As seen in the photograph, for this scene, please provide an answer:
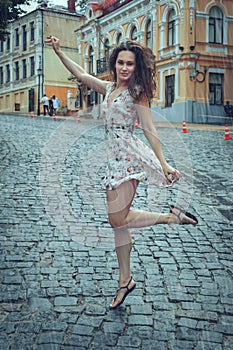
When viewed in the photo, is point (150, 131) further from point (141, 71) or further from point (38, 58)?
point (38, 58)

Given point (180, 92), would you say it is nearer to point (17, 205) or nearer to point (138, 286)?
point (17, 205)

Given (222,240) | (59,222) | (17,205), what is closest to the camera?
(222,240)

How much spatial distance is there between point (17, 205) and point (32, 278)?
280cm

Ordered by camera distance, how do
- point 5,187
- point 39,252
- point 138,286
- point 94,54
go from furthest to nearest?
point 94,54
point 5,187
point 39,252
point 138,286

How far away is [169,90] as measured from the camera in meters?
32.2

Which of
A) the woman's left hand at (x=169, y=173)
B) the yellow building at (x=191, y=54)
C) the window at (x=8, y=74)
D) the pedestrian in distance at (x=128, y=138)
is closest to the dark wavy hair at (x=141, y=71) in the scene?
the pedestrian in distance at (x=128, y=138)

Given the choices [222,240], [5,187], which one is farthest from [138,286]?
[5,187]

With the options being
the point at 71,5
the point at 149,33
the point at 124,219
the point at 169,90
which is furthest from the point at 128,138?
the point at 71,5

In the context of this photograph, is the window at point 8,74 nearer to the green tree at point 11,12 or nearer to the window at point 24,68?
the window at point 24,68

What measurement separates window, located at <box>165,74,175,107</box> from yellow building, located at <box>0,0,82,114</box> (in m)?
17.2

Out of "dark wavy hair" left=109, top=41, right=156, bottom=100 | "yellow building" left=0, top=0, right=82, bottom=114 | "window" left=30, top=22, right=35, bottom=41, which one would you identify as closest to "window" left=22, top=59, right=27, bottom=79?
"yellow building" left=0, top=0, right=82, bottom=114

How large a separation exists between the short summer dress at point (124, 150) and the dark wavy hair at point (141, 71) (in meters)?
0.07

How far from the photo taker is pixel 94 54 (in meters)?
42.6

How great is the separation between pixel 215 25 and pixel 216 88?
3773 millimetres
